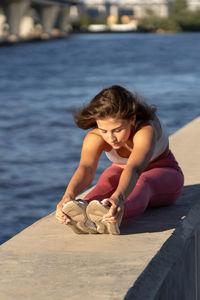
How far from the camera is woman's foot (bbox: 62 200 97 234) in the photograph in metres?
3.12

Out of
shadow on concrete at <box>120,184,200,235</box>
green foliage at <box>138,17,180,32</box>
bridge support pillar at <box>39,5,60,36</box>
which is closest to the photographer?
shadow on concrete at <box>120,184,200,235</box>

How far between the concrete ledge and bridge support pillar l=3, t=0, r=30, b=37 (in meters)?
63.1

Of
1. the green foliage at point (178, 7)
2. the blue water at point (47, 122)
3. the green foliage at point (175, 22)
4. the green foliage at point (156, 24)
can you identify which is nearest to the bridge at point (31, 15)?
the blue water at point (47, 122)

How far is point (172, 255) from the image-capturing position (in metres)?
2.89

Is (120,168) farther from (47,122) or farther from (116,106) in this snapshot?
(47,122)

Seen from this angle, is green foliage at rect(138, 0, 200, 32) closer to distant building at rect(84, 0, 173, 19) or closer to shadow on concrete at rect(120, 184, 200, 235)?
distant building at rect(84, 0, 173, 19)

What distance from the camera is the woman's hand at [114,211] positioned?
309 centimetres

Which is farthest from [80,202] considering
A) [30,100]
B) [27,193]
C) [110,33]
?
[110,33]

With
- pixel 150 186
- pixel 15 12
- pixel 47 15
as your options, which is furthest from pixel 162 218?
pixel 47 15

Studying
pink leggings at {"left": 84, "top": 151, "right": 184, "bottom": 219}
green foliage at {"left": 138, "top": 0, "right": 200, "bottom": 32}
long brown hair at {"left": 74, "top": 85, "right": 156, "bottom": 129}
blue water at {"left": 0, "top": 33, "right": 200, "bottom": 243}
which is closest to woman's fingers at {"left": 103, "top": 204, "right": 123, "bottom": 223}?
pink leggings at {"left": 84, "top": 151, "right": 184, "bottom": 219}

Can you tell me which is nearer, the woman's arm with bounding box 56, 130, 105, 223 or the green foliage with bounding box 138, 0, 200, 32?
the woman's arm with bounding box 56, 130, 105, 223

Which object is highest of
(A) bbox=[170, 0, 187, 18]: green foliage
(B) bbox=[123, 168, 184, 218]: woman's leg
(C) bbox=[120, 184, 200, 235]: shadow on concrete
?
(B) bbox=[123, 168, 184, 218]: woman's leg

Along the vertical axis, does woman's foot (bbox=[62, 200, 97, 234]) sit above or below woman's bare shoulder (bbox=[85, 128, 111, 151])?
below

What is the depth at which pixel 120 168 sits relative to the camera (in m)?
3.74
